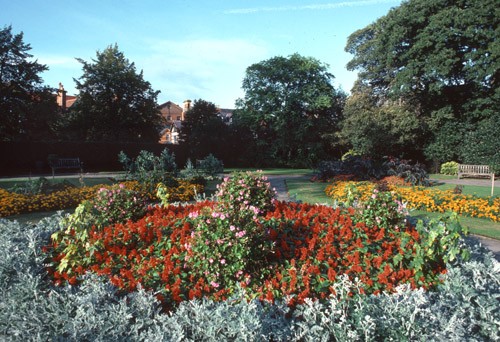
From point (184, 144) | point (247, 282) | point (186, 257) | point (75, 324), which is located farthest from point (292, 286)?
point (184, 144)

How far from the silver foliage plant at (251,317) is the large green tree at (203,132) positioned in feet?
82.9

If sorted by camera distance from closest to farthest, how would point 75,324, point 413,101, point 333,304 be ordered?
1. point 75,324
2. point 333,304
3. point 413,101

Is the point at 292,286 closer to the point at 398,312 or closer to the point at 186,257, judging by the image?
the point at 398,312

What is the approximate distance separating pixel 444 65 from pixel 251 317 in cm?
2319

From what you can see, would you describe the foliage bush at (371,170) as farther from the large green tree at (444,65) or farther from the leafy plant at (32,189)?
the leafy plant at (32,189)

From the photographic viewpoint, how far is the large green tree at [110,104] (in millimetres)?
29922

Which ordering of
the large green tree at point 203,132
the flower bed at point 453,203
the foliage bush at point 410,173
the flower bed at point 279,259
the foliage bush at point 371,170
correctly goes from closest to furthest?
the flower bed at point 279,259 → the flower bed at point 453,203 → the foliage bush at point 410,173 → the foliage bush at point 371,170 → the large green tree at point 203,132

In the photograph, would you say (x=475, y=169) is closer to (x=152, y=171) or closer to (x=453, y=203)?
(x=453, y=203)

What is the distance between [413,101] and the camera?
25.9 meters

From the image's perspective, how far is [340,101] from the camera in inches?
1383

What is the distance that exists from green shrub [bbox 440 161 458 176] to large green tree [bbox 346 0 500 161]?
2.68 ft

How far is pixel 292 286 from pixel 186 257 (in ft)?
3.66

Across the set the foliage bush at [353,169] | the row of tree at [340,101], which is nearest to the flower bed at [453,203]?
the foliage bush at [353,169]

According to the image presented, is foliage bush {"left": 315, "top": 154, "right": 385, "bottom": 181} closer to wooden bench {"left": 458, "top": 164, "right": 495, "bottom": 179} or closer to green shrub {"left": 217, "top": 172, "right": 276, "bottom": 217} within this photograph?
wooden bench {"left": 458, "top": 164, "right": 495, "bottom": 179}
